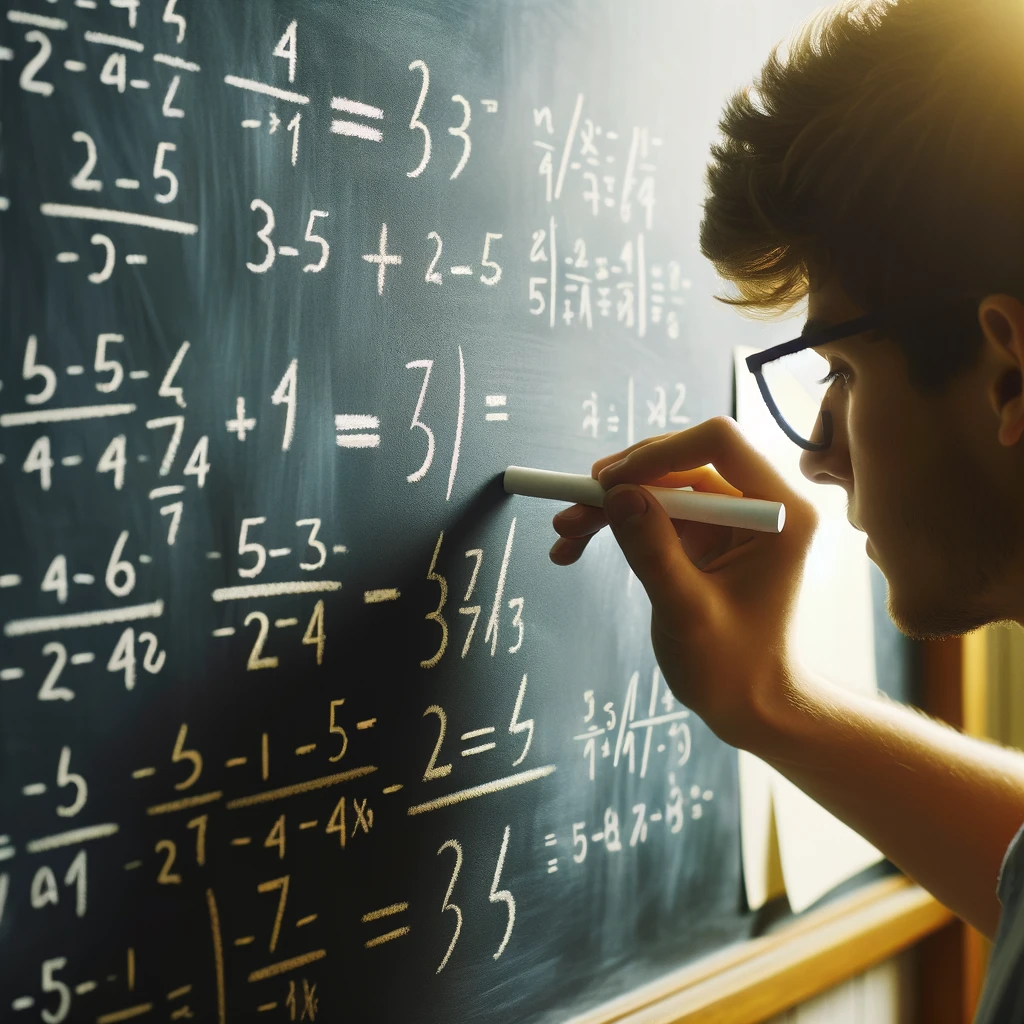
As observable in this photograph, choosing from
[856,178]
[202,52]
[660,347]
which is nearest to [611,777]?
[660,347]

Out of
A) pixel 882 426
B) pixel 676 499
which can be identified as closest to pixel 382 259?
pixel 676 499

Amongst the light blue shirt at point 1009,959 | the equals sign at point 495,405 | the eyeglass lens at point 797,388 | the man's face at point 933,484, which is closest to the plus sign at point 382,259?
the equals sign at point 495,405

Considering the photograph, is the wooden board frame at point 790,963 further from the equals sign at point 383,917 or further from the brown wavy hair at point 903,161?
the brown wavy hair at point 903,161

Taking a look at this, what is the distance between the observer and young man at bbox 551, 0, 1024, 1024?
1.99ft

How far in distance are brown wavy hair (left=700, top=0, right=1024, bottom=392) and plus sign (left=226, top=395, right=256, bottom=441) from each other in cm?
41

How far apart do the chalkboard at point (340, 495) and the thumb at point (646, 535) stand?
0.12 metres

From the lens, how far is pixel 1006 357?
593 mm

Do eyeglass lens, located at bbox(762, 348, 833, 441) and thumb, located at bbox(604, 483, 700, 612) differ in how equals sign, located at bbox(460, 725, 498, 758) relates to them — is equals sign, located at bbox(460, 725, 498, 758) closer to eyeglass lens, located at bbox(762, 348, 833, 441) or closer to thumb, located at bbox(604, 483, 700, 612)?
thumb, located at bbox(604, 483, 700, 612)

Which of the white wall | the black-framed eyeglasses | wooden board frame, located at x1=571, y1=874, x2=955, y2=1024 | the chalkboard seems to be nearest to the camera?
the chalkboard

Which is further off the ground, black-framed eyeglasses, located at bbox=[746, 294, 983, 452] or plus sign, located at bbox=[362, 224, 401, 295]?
plus sign, located at bbox=[362, 224, 401, 295]

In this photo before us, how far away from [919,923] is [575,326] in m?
0.85

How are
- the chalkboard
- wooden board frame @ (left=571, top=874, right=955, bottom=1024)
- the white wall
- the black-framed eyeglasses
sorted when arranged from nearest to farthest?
the chalkboard < the black-framed eyeglasses < wooden board frame @ (left=571, top=874, right=955, bottom=1024) < the white wall

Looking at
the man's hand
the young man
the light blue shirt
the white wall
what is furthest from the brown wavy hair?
the white wall

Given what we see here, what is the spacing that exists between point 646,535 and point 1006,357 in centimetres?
26
